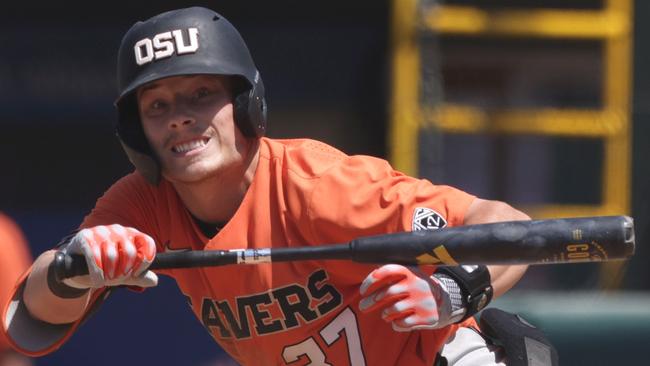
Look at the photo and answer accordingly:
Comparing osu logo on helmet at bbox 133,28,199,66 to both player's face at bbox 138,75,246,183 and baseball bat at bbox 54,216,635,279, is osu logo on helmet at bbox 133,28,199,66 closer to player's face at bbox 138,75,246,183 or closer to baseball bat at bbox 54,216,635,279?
player's face at bbox 138,75,246,183

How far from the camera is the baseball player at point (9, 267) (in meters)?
4.95

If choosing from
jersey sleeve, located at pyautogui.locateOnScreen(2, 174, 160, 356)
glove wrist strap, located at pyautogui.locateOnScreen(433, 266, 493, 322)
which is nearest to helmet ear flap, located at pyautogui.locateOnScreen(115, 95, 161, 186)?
jersey sleeve, located at pyautogui.locateOnScreen(2, 174, 160, 356)

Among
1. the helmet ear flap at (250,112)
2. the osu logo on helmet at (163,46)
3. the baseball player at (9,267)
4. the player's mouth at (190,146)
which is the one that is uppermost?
the osu logo on helmet at (163,46)

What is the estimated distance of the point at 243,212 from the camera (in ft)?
13.6

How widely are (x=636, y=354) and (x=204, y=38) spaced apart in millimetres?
2726

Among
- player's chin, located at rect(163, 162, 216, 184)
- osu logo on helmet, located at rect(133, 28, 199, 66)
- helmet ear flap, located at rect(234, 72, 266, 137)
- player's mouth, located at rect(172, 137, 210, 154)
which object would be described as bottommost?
player's chin, located at rect(163, 162, 216, 184)

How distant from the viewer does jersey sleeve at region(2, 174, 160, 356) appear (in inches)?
159

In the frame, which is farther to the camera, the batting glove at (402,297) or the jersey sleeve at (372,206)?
the jersey sleeve at (372,206)

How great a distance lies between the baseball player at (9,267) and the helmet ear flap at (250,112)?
1.26m

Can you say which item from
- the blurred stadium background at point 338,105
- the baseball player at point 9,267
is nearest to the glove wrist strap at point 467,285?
the baseball player at point 9,267

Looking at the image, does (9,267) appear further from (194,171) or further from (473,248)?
(473,248)

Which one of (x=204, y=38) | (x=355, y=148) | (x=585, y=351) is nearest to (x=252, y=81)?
(x=204, y=38)

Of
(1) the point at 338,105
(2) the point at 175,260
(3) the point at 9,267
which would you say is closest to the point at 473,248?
(2) the point at 175,260

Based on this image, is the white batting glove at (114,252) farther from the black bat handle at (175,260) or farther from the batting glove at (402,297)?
the batting glove at (402,297)
